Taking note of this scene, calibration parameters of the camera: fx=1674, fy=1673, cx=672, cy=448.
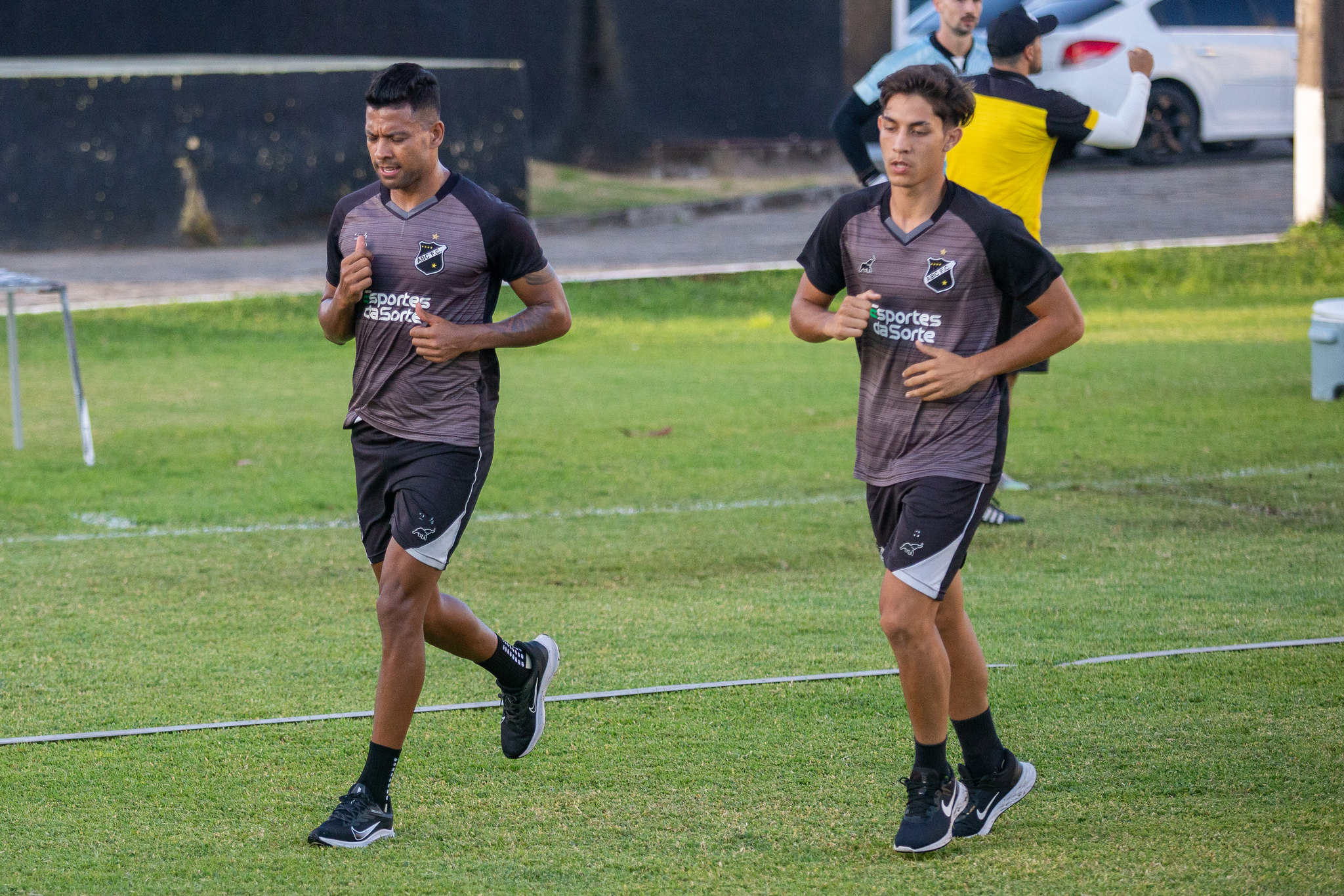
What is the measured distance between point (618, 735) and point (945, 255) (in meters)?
1.83

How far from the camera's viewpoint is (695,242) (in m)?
19.2

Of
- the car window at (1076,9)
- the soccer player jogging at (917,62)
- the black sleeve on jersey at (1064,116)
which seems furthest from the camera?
the car window at (1076,9)

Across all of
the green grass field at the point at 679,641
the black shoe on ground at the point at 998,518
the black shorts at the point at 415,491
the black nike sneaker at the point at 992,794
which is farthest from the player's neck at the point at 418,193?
the black shoe on ground at the point at 998,518

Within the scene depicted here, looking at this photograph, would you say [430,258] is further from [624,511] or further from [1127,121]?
[624,511]

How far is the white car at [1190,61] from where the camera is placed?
59.9 ft

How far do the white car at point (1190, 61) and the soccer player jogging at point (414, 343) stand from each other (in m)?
14.6

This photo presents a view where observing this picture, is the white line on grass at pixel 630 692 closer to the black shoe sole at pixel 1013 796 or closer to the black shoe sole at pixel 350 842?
the black shoe sole at pixel 1013 796

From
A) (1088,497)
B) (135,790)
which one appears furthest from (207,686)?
(1088,497)

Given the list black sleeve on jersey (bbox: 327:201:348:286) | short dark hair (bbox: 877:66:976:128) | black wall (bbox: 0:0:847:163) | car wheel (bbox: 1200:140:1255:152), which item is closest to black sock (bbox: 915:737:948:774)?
short dark hair (bbox: 877:66:976:128)

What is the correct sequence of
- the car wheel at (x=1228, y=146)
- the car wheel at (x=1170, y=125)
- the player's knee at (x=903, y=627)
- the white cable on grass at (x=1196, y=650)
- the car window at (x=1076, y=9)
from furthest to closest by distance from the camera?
the car wheel at (x=1228, y=146) < the car wheel at (x=1170, y=125) < the car window at (x=1076, y=9) < the white cable on grass at (x=1196, y=650) < the player's knee at (x=903, y=627)

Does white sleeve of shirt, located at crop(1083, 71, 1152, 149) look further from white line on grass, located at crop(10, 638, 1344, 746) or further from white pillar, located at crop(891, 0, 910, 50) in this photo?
white pillar, located at crop(891, 0, 910, 50)

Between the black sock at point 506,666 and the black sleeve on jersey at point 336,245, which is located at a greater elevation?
the black sleeve on jersey at point 336,245

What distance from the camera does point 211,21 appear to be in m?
24.5

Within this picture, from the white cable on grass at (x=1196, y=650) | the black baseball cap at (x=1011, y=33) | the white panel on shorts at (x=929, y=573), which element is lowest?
the white cable on grass at (x=1196, y=650)
